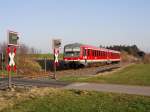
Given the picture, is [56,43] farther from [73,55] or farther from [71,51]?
[71,51]

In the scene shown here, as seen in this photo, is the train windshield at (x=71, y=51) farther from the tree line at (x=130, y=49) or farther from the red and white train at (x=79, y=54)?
the tree line at (x=130, y=49)

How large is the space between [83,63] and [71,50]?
7.22ft

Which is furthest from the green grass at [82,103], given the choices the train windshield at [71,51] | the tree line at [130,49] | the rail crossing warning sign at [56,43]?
the tree line at [130,49]

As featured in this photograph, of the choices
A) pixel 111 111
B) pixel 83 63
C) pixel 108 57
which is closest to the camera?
pixel 111 111

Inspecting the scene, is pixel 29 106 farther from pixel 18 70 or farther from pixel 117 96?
pixel 18 70

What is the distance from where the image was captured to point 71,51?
131 feet

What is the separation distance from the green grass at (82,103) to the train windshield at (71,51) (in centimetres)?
2614

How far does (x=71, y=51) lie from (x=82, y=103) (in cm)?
2905

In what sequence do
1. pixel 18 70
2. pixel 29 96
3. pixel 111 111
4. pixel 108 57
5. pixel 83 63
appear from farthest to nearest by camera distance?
pixel 108 57, pixel 83 63, pixel 18 70, pixel 29 96, pixel 111 111

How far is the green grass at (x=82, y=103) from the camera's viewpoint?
9952 millimetres

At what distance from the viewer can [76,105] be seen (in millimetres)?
10508

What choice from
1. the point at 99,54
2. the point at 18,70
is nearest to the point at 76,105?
the point at 18,70

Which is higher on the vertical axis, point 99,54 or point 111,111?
point 99,54

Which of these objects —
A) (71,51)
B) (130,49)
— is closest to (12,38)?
(71,51)
